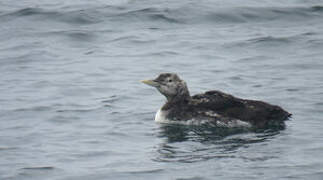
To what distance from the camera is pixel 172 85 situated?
48.4ft

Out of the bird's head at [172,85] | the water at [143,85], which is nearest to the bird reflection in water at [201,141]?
the water at [143,85]

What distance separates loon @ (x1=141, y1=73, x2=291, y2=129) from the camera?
13680 mm

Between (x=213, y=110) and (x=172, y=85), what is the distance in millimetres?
999

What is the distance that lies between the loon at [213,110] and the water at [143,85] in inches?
10.6

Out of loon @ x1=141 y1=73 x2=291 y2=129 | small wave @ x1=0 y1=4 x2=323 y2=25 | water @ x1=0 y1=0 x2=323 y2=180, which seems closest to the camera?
water @ x1=0 y1=0 x2=323 y2=180

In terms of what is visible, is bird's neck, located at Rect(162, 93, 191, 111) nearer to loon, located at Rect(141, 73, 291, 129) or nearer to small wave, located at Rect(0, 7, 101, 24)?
loon, located at Rect(141, 73, 291, 129)

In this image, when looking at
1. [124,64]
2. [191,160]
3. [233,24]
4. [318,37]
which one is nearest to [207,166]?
[191,160]

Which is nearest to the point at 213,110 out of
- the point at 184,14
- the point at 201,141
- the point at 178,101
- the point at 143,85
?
the point at 178,101

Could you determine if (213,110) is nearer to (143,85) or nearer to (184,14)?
(143,85)

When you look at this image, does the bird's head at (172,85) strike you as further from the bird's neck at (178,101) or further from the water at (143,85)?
the water at (143,85)

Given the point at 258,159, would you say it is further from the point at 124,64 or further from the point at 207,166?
the point at 124,64

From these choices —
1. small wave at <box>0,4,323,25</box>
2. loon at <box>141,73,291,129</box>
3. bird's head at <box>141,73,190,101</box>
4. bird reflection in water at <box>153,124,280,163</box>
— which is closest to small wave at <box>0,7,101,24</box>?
small wave at <box>0,4,323,25</box>

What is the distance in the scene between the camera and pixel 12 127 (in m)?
14.2

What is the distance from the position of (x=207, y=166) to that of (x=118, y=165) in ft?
4.03
